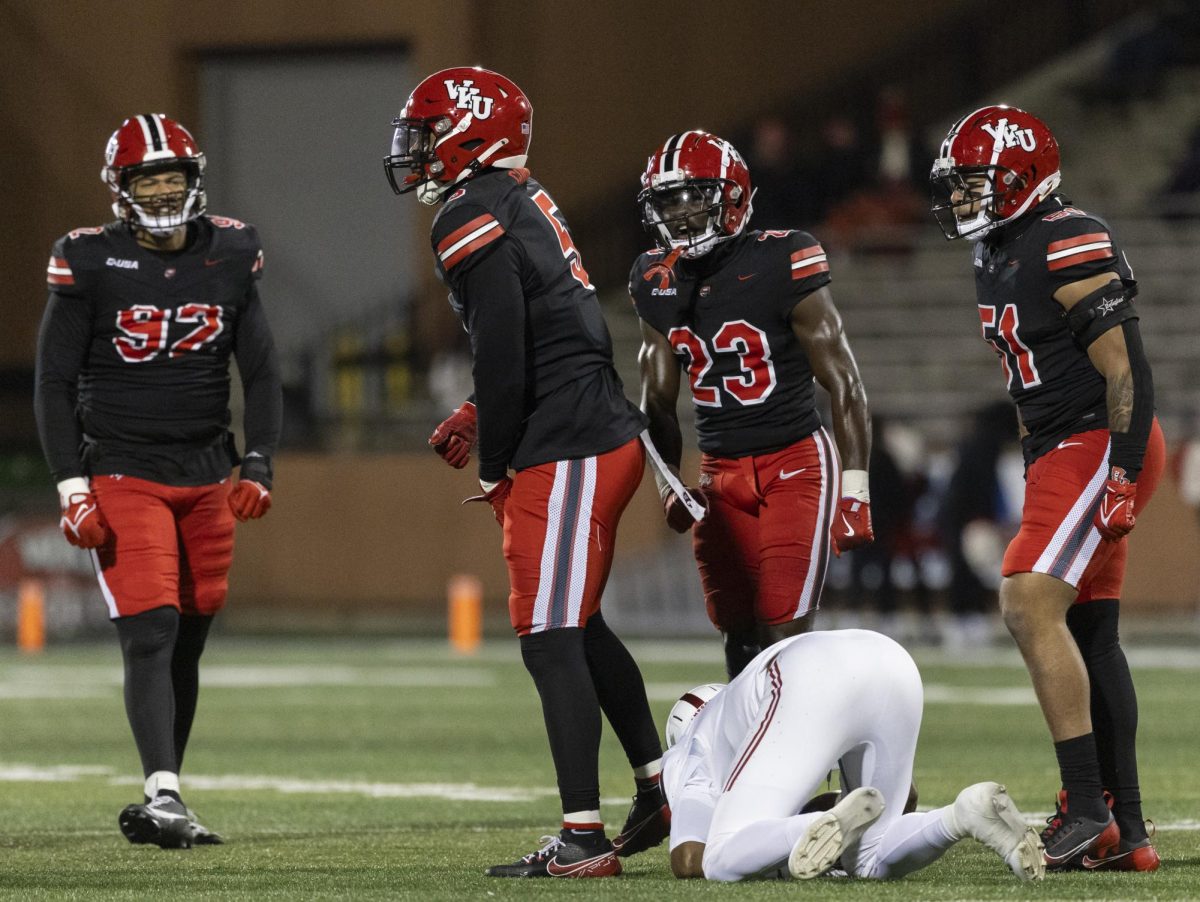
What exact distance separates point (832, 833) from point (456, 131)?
2.20 meters

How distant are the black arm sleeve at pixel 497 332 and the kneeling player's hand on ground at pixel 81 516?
5.43 ft

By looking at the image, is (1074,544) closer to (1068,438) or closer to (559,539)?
(1068,438)

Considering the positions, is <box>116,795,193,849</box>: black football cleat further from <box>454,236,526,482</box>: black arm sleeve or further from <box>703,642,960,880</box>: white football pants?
<box>703,642,960,880</box>: white football pants

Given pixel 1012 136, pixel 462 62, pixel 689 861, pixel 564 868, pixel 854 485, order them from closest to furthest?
pixel 689 861 → pixel 564 868 → pixel 1012 136 → pixel 854 485 → pixel 462 62

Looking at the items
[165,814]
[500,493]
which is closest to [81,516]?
[165,814]

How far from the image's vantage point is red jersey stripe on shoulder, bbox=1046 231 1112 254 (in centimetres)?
616

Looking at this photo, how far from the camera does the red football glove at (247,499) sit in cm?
733

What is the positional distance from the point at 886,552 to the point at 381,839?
1140 centimetres

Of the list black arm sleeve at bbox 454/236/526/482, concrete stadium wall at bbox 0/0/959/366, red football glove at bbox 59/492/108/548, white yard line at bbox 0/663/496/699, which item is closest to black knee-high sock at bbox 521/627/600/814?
black arm sleeve at bbox 454/236/526/482

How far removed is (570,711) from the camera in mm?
6039

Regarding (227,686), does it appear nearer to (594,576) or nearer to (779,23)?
(594,576)

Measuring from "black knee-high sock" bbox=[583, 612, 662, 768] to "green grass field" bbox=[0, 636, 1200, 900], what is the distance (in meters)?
0.33

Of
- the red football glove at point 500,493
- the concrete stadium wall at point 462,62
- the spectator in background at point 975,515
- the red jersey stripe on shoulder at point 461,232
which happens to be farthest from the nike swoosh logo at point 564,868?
the concrete stadium wall at point 462,62

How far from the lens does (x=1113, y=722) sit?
20.6 feet
